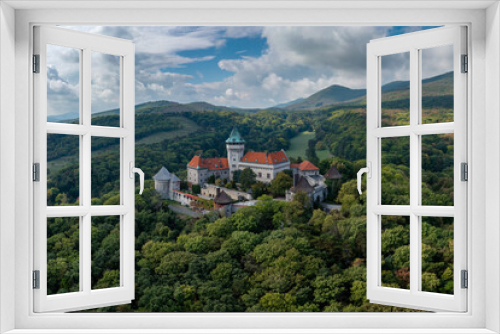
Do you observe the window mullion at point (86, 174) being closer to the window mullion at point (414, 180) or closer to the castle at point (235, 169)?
the window mullion at point (414, 180)

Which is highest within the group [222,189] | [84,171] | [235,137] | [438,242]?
[235,137]


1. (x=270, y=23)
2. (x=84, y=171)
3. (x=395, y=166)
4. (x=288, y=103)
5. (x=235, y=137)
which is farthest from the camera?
(x=235, y=137)

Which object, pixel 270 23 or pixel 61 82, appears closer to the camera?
pixel 270 23

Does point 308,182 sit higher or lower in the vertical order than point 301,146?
lower

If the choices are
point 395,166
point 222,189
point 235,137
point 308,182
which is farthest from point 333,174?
point 222,189

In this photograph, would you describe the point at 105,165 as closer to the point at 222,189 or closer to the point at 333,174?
the point at 222,189

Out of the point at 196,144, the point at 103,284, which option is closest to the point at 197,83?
the point at 196,144

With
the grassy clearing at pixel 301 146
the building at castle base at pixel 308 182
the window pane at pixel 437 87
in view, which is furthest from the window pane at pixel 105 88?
the window pane at pixel 437 87
